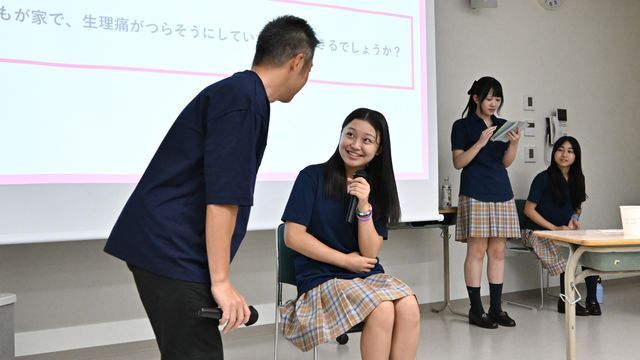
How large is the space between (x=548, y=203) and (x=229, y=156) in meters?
3.24

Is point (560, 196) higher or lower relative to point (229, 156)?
lower

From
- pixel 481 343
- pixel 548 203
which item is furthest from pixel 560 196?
pixel 481 343

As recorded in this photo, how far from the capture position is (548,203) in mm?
3830

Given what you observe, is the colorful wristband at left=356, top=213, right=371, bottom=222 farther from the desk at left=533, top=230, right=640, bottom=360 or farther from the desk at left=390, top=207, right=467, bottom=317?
the desk at left=390, top=207, right=467, bottom=317

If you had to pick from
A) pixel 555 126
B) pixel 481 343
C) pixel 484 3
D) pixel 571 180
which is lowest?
pixel 481 343

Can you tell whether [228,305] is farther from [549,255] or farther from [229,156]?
[549,255]

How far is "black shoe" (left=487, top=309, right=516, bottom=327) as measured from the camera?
3398mm

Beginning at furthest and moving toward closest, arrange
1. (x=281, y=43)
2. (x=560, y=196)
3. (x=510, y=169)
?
(x=510, y=169), (x=560, y=196), (x=281, y=43)

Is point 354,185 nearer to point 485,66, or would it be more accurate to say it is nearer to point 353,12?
point 353,12

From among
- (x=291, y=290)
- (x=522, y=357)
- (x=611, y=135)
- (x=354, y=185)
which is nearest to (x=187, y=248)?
(x=354, y=185)

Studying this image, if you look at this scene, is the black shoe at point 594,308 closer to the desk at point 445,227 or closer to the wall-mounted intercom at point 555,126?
the desk at point 445,227

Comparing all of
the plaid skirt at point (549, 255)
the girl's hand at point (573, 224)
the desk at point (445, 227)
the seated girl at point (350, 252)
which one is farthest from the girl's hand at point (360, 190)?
the girl's hand at point (573, 224)

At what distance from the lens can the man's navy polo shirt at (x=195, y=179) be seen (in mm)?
1057

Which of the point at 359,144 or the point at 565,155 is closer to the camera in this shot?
the point at 359,144
